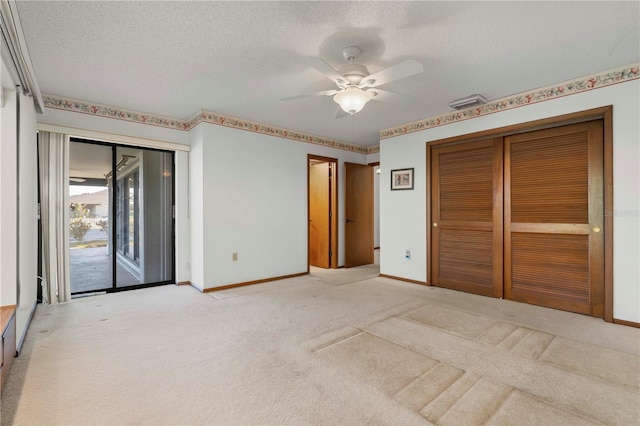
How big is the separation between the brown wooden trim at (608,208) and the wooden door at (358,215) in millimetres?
3773

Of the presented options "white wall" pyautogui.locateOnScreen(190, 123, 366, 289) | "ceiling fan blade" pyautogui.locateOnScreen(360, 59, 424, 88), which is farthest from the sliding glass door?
"ceiling fan blade" pyautogui.locateOnScreen(360, 59, 424, 88)

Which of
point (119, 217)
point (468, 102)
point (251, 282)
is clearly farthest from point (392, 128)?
→ point (119, 217)

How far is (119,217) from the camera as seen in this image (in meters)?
4.38

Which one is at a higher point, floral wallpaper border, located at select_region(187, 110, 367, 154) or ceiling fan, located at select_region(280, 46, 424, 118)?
floral wallpaper border, located at select_region(187, 110, 367, 154)

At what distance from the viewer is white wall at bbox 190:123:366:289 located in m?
4.29

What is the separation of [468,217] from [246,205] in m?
3.13

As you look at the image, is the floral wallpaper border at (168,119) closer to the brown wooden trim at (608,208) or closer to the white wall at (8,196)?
the white wall at (8,196)

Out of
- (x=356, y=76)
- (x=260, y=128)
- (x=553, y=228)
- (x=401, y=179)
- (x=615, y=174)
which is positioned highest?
(x=260, y=128)

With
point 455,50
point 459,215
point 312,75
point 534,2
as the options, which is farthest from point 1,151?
point 459,215

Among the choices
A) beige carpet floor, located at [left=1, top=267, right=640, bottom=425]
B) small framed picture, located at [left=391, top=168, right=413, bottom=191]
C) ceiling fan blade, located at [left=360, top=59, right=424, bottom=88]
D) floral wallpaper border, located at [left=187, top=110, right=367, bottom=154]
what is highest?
floral wallpaper border, located at [left=187, top=110, right=367, bottom=154]

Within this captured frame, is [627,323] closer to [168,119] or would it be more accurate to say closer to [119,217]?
[168,119]

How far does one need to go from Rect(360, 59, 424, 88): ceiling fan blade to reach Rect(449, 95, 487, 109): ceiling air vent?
166cm

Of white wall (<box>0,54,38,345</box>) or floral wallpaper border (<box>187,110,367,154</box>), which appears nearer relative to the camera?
white wall (<box>0,54,38,345</box>)

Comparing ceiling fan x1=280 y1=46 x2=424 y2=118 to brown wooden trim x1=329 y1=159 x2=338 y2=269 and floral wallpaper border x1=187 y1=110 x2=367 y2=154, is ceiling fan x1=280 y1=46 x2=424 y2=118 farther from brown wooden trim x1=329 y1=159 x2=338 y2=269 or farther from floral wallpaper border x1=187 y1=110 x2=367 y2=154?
brown wooden trim x1=329 y1=159 x2=338 y2=269
